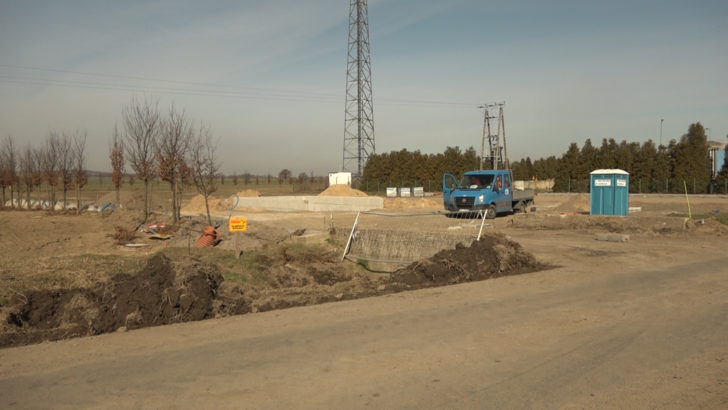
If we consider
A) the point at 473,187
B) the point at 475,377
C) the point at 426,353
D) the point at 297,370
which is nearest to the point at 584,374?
the point at 475,377

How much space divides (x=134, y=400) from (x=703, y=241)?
17.9m

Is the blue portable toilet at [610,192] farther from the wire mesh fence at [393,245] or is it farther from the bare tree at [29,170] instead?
the bare tree at [29,170]

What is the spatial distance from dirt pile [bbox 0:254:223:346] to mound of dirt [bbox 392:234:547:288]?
4367mm

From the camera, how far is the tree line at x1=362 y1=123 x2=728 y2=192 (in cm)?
5662

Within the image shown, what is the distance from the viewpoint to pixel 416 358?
6.49 metres

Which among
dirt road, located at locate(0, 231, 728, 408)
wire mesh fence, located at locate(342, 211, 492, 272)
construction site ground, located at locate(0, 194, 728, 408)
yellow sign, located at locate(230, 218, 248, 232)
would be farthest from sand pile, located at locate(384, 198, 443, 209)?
dirt road, located at locate(0, 231, 728, 408)

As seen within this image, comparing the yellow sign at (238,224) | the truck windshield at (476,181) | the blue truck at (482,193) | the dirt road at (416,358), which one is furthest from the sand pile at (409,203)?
the dirt road at (416,358)

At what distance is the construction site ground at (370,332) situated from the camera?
5438 millimetres

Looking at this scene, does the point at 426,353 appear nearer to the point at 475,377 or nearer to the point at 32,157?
the point at 475,377

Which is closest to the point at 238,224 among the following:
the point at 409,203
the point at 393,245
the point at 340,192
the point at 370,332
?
the point at 393,245

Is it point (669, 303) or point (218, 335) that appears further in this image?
point (669, 303)

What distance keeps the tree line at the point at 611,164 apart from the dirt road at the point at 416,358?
173ft

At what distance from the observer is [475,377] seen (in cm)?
582

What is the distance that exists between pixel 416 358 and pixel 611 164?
6092 cm
